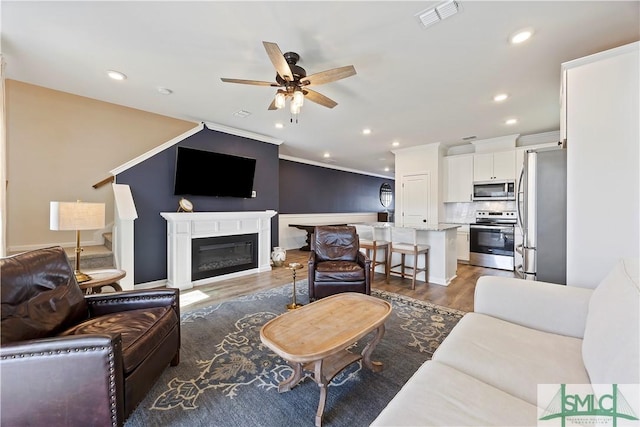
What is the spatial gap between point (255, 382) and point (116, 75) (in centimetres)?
324

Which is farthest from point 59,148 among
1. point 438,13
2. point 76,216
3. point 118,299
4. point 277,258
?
point 438,13

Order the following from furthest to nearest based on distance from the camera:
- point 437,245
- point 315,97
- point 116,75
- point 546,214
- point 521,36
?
1. point 437,245
2. point 116,75
3. point 315,97
4. point 546,214
5. point 521,36

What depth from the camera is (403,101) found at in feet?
10.8

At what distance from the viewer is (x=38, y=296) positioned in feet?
4.88

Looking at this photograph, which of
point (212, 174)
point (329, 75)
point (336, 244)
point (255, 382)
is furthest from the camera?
point (212, 174)

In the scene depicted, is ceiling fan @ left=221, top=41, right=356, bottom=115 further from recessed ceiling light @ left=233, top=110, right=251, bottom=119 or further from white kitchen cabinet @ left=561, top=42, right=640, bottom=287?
white kitchen cabinet @ left=561, top=42, right=640, bottom=287

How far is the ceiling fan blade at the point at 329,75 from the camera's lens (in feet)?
6.72

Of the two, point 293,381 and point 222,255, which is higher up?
point 222,255

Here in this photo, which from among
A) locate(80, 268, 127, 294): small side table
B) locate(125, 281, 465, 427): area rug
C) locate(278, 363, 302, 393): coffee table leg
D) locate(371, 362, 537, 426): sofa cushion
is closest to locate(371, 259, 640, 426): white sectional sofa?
locate(371, 362, 537, 426): sofa cushion

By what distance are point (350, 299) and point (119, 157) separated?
428cm

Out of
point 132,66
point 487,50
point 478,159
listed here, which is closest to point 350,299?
point 487,50

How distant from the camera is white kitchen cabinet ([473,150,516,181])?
489 cm

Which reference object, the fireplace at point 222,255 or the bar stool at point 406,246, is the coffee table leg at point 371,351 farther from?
the fireplace at point 222,255

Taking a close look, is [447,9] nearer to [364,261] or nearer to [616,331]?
[616,331]
